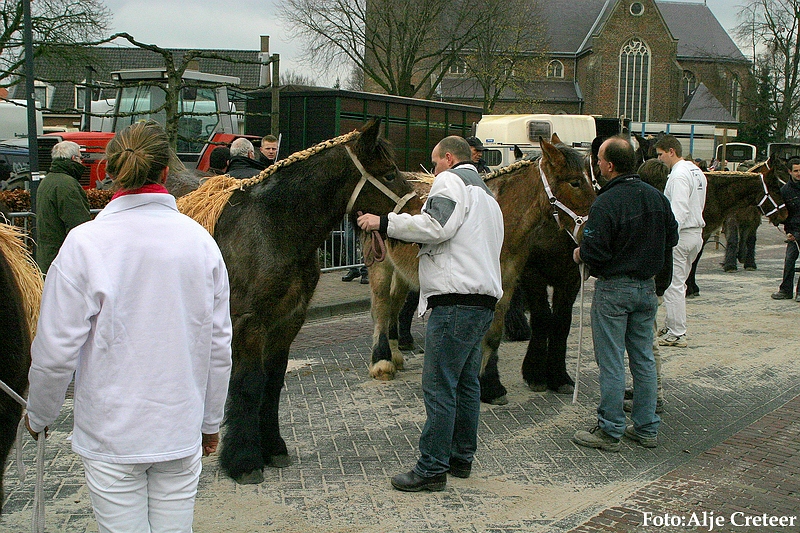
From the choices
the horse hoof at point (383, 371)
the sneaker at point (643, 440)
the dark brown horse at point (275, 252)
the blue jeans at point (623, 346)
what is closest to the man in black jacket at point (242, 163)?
the horse hoof at point (383, 371)

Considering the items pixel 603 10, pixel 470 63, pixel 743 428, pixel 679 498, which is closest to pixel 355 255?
pixel 743 428

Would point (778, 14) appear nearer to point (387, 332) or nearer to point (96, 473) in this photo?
point (387, 332)

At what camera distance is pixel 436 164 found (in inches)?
202

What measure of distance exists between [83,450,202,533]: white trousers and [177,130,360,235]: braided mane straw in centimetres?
247

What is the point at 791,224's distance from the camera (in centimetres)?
1293

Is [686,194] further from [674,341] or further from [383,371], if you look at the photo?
[383,371]

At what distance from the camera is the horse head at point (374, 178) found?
4941mm

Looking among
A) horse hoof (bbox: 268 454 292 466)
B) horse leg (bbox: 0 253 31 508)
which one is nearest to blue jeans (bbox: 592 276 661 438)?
horse hoof (bbox: 268 454 292 466)

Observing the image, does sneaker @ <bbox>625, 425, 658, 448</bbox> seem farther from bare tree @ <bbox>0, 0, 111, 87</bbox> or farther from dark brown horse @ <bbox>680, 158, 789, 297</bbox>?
bare tree @ <bbox>0, 0, 111, 87</bbox>

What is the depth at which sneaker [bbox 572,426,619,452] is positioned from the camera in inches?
221

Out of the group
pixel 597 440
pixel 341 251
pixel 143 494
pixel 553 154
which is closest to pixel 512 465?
pixel 597 440

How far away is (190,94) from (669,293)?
38.3 ft

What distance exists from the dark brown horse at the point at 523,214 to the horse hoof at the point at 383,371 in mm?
853

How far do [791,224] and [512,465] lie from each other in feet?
32.1
